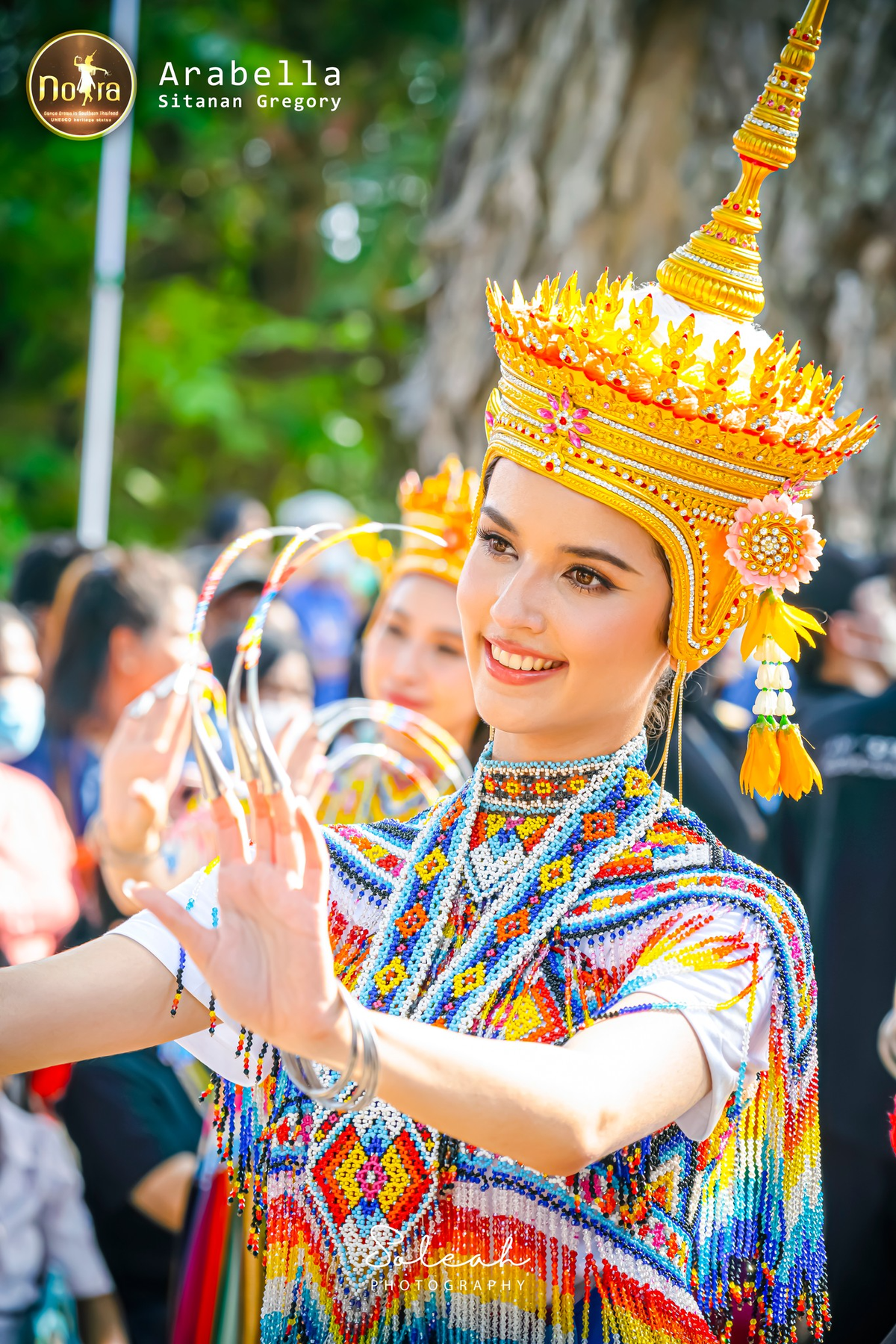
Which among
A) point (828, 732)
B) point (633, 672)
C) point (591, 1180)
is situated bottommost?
point (828, 732)

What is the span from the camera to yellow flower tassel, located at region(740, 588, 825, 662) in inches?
69.8

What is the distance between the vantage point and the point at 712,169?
7.18 metres

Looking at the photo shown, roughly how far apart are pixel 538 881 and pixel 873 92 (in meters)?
6.67

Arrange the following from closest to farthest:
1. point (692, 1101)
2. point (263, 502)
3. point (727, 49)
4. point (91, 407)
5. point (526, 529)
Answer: point (692, 1101) → point (526, 529) → point (91, 407) → point (727, 49) → point (263, 502)

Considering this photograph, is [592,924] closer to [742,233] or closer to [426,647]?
[742,233]

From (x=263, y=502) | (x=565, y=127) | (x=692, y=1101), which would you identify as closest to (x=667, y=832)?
(x=692, y=1101)

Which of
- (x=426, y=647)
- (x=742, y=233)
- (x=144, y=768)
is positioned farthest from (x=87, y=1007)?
(x=426, y=647)

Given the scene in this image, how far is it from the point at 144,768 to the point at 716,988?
183 centimetres

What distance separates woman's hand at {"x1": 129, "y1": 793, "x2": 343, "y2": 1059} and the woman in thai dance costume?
30 centimetres

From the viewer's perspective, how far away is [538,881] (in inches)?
67.9

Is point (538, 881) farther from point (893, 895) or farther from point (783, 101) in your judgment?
point (893, 895)

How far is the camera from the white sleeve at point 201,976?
1675mm

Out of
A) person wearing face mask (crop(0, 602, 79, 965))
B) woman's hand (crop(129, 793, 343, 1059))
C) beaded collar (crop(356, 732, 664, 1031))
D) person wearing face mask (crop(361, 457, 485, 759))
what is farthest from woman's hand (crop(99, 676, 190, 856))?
woman's hand (crop(129, 793, 343, 1059))

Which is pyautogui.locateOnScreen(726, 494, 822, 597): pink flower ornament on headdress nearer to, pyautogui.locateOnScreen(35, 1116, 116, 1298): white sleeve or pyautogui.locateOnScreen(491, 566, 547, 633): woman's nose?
pyautogui.locateOnScreen(491, 566, 547, 633): woman's nose
